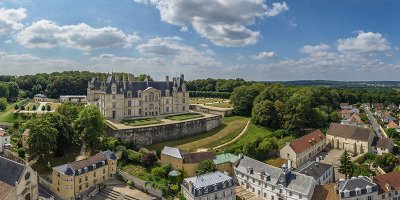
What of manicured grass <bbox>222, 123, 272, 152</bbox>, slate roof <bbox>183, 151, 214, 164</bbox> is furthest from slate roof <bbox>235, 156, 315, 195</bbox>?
manicured grass <bbox>222, 123, 272, 152</bbox>

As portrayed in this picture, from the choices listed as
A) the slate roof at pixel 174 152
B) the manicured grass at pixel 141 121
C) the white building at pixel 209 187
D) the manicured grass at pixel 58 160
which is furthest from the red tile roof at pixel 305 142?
the manicured grass at pixel 58 160

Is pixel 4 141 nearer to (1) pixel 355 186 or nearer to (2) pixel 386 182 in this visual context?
(1) pixel 355 186

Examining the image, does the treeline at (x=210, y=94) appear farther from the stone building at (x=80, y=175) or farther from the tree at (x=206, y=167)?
the stone building at (x=80, y=175)

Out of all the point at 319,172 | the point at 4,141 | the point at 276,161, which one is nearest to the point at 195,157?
the point at 276,161

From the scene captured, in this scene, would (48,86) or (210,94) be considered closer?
(48,86)

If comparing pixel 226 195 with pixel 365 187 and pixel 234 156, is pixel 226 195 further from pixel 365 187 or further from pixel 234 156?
pixel 365 187

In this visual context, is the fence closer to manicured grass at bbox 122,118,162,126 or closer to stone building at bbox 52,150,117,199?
stone building at bbox 52,150,117,199

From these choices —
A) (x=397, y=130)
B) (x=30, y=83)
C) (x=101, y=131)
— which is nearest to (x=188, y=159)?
(x=101, y=131)
